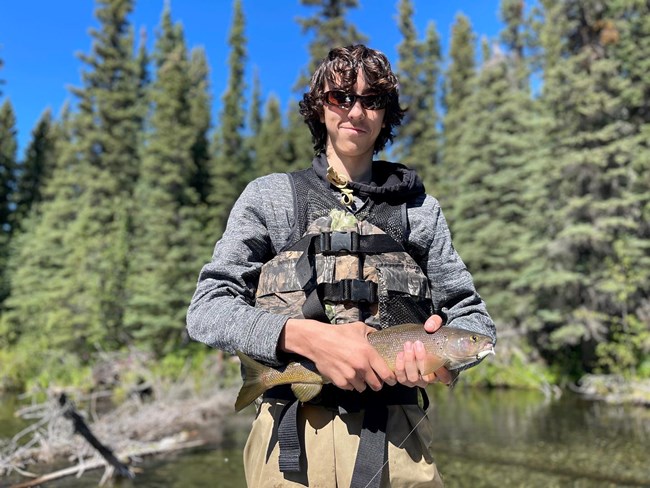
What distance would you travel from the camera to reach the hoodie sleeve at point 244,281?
1658mm

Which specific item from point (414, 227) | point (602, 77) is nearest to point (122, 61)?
point (602, 77)

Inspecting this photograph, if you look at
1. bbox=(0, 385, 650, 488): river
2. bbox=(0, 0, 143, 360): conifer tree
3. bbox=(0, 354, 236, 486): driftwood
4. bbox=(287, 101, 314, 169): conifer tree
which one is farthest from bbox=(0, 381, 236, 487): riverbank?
bbox=(287, 101, 314, 169): conifer tree

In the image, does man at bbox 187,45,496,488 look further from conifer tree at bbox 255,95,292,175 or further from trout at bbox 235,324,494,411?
conifer tree at bbox 255,95,292,175

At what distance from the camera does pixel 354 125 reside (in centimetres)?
215

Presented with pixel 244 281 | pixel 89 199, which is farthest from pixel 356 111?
pixel 89 199

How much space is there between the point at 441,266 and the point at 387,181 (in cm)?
39

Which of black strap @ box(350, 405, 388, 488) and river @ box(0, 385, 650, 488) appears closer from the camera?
black strap @ box(350, 405, 388, 488)

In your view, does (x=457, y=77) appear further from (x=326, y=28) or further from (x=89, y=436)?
(x=89, y=436)

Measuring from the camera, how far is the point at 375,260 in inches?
78.0

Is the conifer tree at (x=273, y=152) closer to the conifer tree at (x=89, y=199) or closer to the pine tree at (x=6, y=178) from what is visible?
the conifer tree at (x=89, y=199)

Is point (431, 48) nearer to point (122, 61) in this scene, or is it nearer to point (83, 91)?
point (122, 61)

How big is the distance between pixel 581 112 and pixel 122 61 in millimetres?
25052

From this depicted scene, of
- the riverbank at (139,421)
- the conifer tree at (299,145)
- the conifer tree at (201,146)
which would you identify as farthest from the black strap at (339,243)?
the conifer tree at (299,145)

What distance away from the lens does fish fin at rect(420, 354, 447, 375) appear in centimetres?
170
